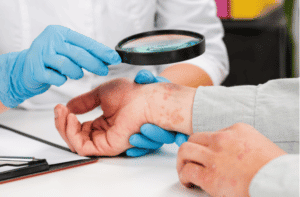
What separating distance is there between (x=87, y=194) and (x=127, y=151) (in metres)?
0.21

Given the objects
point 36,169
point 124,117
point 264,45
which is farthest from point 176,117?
point 264,45

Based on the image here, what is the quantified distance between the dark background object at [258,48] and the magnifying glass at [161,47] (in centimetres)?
195

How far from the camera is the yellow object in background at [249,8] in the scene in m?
3.07

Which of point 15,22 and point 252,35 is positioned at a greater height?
point 15,22

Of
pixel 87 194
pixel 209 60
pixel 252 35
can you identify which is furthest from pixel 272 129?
pixel 252 35

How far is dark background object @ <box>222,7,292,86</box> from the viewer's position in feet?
8.75

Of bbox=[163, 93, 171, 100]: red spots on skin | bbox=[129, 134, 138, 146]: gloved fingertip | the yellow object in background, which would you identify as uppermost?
bbox=[163, 93, 171, 100]: red spots on skin

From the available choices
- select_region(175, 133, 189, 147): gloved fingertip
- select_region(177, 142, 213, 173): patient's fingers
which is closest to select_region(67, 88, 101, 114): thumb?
select_region(175, 133, 189, 147): gloved fingertip

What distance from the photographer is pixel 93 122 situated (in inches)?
35.6

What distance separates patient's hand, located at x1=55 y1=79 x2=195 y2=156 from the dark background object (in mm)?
2037

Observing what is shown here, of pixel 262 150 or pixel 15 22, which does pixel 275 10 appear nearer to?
pixel 15 22

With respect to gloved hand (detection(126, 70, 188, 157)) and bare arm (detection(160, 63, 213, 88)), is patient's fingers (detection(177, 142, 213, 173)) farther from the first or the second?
bare arm (detection(160, 63, 213, 88))

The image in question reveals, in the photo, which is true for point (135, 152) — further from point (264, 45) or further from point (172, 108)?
point (264, 45)

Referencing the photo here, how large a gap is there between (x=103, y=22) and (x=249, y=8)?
7.32 feet
